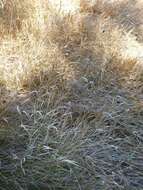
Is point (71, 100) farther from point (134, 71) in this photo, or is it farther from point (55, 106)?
point (134, 71)

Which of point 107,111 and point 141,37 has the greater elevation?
point 141,37

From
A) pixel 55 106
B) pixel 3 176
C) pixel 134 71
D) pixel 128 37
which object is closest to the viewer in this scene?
pixel 3 176

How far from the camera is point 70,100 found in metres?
3.08

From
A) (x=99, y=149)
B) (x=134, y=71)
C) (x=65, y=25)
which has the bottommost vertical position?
(x=99, y=149)

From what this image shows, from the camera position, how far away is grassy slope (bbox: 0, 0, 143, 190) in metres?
2.33

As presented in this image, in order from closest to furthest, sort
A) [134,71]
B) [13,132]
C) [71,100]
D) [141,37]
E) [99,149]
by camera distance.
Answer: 1. [13,132]
2. [99,149]
3. [71,100]
4. [134,71]
5. [141,37]

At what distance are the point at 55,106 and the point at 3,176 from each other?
2.52ft

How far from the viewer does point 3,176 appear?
2.19m

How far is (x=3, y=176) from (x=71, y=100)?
3.36ft

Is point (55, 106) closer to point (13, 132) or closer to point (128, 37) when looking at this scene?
point (13, 132)

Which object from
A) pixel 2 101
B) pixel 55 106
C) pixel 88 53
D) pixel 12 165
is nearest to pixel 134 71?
pixel 88 53

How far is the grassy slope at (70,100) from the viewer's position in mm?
2332

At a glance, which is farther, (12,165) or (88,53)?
(88,53)

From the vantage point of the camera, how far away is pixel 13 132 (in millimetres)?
2418
